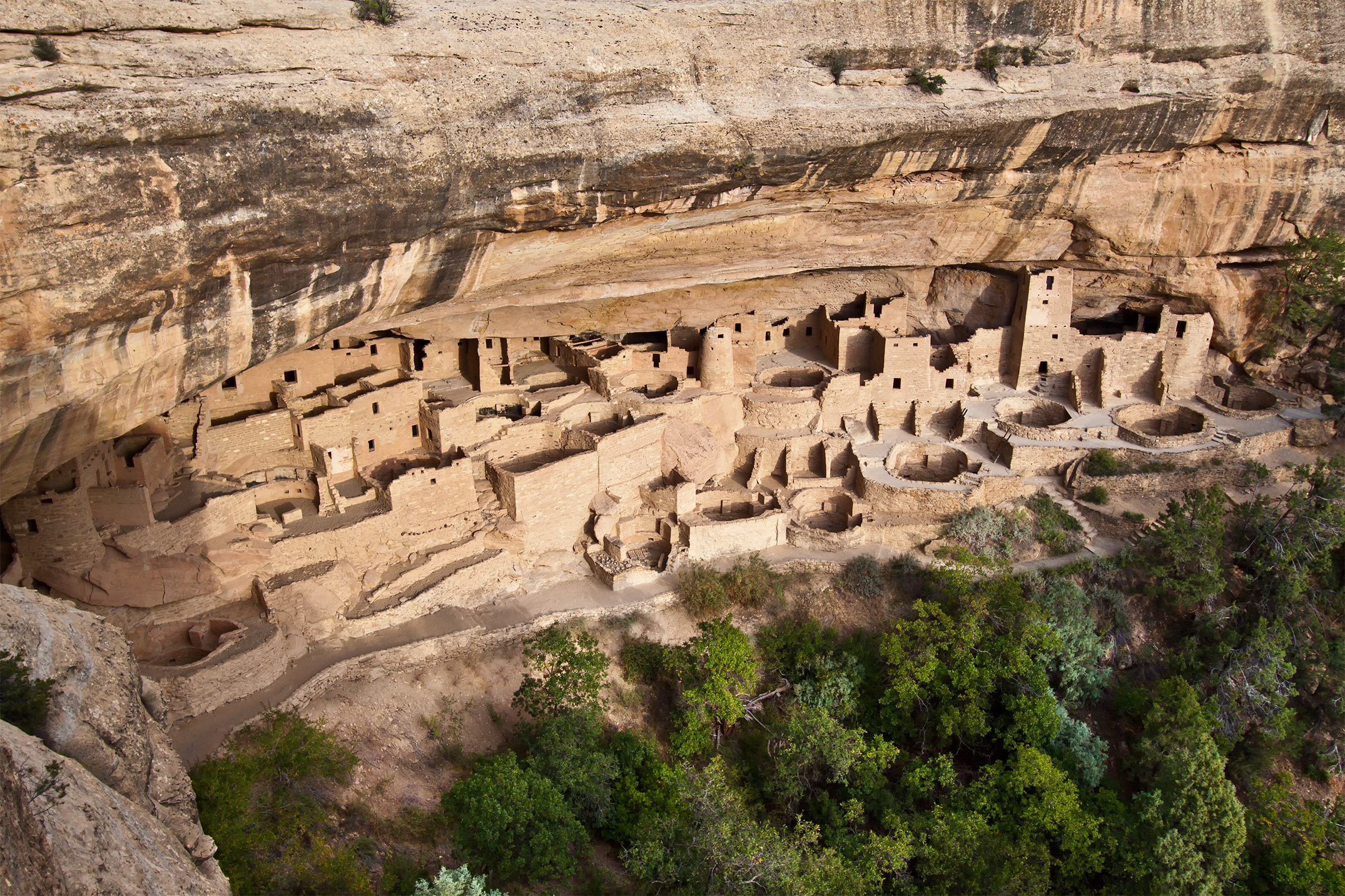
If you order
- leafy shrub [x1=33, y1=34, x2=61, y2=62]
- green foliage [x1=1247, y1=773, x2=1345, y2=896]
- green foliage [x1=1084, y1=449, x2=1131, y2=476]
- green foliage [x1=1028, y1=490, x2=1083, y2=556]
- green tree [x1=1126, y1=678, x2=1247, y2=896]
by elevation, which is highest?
leafy shrub [x1=33, y1=34, x2=61, y2=62]

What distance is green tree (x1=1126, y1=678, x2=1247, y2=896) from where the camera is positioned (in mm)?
14836

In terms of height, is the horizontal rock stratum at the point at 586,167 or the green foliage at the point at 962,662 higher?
the horizontal rock stratum at the point at 586,167

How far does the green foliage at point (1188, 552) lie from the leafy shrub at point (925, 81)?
8.97 metres

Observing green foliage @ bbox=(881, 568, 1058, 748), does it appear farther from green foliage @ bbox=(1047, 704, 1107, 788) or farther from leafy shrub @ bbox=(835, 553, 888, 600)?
leafy shrub @ bbox=(835, 553, 888, 600)

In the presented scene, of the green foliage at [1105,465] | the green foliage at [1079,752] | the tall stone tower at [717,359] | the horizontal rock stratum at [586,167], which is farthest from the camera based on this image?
the tall stone tower at [717,359]

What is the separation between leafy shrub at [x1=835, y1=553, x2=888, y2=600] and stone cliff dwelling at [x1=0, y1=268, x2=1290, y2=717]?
64cm

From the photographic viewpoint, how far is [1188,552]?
18.0 m

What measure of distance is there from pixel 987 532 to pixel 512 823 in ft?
34.2

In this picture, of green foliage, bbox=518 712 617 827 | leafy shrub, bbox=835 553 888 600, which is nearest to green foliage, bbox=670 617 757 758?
green foliage, bbox=518 712 617 827

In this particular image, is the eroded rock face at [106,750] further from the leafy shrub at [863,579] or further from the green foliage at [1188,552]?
the green foliage at [1188,552]

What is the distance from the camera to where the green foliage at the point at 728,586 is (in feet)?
57.8

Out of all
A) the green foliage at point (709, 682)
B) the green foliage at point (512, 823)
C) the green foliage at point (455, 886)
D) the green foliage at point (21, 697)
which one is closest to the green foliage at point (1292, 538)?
the green foliage at point (709, 682)

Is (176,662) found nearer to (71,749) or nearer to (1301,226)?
(71,749)

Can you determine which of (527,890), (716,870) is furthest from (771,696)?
(527,890)
